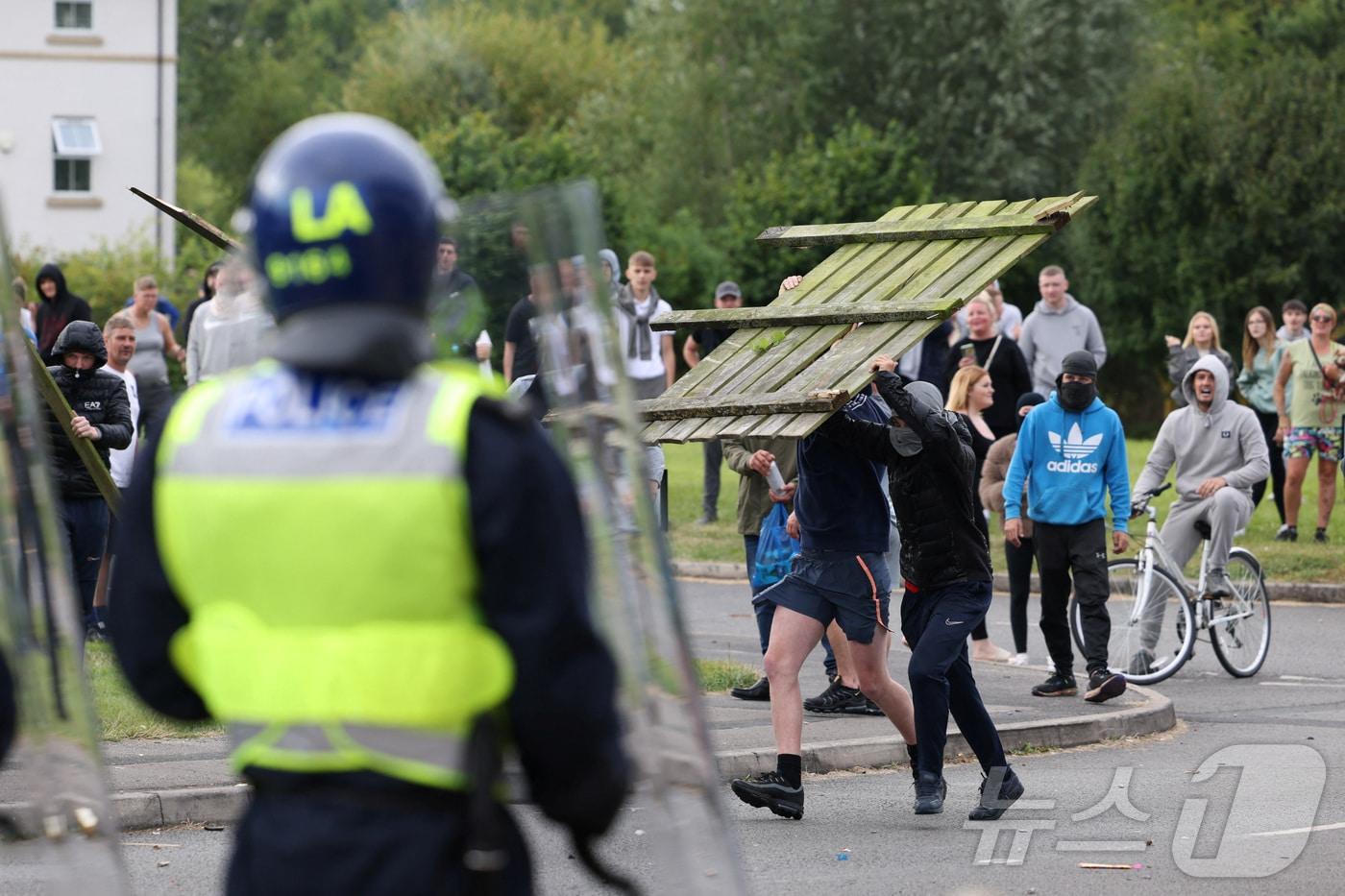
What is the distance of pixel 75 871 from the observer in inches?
120

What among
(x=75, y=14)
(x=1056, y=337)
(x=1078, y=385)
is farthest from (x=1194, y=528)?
(x=75, y=14)

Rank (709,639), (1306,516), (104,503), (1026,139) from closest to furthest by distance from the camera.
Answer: (104,503) → (709,639) → (1306,516) → (1026,139)

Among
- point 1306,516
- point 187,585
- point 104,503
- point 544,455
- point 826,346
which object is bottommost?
point 1306,516

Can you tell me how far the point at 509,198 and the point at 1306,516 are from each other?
707 inches

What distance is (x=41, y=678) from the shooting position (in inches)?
124

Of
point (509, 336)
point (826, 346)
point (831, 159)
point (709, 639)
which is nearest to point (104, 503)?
point (709, 639)

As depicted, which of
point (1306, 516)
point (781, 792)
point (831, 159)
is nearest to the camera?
point (781, 792)

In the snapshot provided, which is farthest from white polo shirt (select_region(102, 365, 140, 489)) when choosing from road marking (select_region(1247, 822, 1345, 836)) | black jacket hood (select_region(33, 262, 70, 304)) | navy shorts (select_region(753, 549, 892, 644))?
road marking (select_region(1247, 822, 1345, 836))

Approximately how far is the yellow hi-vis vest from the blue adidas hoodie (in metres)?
8.92

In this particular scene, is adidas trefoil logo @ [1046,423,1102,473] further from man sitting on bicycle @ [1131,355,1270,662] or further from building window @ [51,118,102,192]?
building window @ [51,118,102,192]

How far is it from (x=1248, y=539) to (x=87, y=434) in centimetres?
1060

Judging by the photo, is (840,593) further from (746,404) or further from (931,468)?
(746,404)

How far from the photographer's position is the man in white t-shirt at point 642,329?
1565 centimetres

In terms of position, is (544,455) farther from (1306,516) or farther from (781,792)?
(1306,516)
